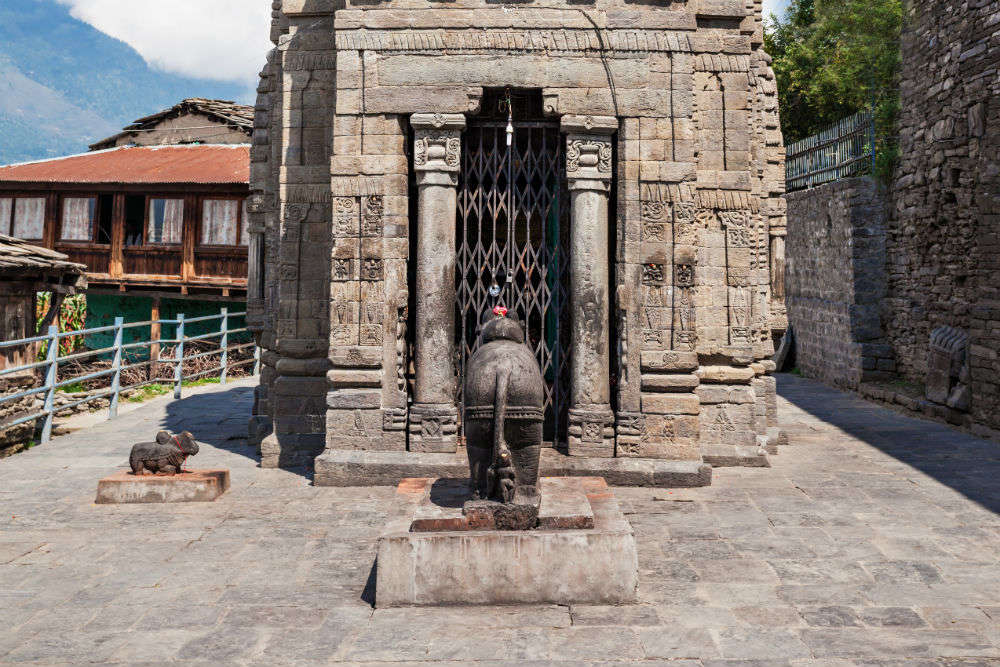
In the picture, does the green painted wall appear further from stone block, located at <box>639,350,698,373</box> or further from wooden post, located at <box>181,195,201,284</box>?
stone block, located at <box>639,350,698,373</box>

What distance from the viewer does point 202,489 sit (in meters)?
6.90

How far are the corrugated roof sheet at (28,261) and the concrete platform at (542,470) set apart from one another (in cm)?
594

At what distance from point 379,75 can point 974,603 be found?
6.44m

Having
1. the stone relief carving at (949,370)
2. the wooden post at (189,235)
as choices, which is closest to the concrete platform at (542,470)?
the stone relief carving at (949,370)

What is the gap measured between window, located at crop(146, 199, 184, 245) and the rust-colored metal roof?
2.09ft

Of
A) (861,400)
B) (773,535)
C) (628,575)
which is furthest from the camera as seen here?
(861,400)

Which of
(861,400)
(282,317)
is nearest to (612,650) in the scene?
(282,317)

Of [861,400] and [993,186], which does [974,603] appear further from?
[861,400]

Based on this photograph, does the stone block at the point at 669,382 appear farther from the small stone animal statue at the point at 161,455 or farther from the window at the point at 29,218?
the window at the point at 29,218

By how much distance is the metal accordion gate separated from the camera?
26.9 ft

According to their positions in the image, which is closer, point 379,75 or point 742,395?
point 379,75

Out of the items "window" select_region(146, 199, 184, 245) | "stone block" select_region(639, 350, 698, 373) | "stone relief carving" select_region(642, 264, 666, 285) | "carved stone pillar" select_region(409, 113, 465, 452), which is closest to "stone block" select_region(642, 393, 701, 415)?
"stone block" select_region(639, 350, 698, 373)

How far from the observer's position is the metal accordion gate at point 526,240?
8.20 meters

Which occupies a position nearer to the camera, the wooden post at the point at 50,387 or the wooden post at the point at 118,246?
the wooden post at the point at 50,387
